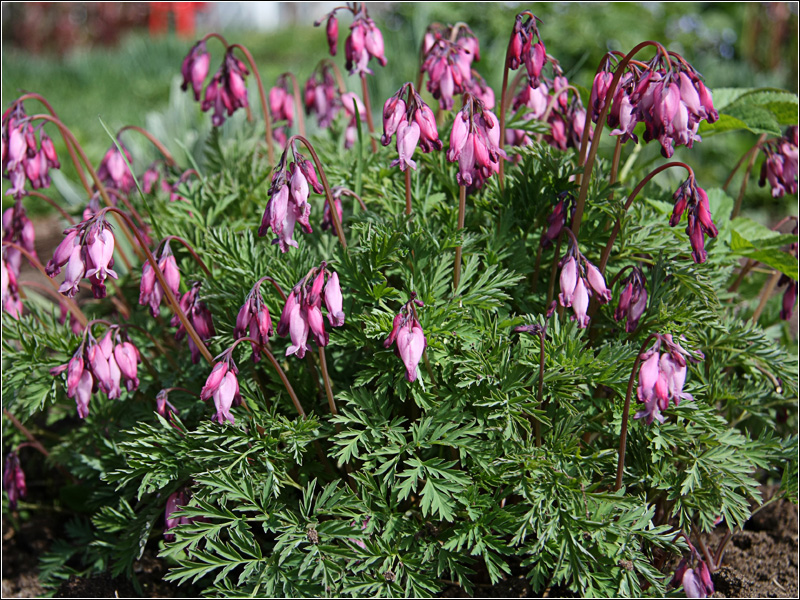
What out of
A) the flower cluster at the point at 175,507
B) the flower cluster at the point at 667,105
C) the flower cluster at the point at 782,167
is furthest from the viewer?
the flower cluster at the point at 782,167

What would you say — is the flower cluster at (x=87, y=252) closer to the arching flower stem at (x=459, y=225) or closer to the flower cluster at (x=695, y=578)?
the arching flower stem at (x=459, y=225)

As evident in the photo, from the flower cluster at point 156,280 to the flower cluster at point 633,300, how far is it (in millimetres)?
1320

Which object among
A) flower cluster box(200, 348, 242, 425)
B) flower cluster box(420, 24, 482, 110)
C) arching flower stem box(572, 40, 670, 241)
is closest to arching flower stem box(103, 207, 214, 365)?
flower cluster box(200, 348, 242, 425)

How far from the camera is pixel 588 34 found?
282 inches

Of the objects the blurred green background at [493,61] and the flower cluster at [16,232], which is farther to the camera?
the blurred green background at [493,61]

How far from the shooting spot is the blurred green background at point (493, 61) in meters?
6.01

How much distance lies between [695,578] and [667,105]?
1.31 m

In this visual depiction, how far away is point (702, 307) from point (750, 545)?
95 centimetres

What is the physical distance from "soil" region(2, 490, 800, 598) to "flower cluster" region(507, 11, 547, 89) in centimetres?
157

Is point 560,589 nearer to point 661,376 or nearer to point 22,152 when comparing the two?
point 661,376

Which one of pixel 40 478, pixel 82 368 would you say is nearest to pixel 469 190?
pixel 82 368

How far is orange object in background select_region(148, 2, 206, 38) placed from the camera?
1580cm

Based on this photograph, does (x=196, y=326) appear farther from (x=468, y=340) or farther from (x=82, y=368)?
(x=468, y=340)

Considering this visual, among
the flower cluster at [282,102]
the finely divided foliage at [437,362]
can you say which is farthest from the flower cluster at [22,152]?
the flower cluster at [282,102]
